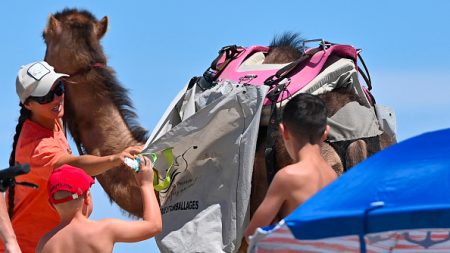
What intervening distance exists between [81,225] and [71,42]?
3.59 m

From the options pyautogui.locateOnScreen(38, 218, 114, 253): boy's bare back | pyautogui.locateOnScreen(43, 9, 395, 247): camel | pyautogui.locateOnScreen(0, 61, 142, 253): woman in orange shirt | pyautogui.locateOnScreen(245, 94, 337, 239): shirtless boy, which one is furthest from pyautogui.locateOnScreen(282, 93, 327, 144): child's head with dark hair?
pyautogui.locateOnScreen(43, 9, 395, 247): camel

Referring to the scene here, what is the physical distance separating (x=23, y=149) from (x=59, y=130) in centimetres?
32

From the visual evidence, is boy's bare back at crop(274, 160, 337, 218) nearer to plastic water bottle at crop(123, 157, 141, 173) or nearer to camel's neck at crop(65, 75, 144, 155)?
plastic water bottle at crop(123, 157, 141, 173)

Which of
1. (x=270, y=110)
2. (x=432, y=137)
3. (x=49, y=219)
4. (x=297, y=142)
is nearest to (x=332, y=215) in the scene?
(x=432, y=137)

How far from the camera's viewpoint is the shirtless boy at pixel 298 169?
199 inches

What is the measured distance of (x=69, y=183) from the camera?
523 centimetres

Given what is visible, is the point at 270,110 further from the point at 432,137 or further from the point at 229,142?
the point at 432,137

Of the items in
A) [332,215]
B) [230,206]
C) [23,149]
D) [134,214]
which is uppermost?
[332,215]

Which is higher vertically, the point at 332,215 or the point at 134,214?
the point at 332,215

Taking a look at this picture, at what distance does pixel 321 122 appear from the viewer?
5.25 meters

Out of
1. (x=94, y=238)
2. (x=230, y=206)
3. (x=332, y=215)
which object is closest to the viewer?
(x=332, y=215)

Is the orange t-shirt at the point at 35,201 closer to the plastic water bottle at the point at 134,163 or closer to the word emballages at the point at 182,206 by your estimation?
the plastic water bottle at the point at 134,163

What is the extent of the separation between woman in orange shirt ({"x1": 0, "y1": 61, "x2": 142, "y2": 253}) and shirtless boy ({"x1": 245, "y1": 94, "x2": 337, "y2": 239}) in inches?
45.3

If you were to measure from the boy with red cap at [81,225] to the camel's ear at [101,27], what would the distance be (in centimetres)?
364
